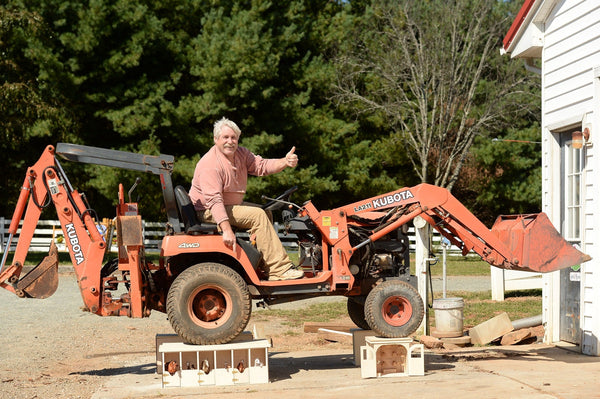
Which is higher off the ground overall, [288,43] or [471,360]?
[288,43]

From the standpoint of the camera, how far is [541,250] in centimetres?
794

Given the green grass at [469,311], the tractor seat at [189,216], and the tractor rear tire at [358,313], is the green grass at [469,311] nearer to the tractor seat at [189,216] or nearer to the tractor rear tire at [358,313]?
the tractor rear tire at [358,313]

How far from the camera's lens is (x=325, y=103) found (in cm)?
3098

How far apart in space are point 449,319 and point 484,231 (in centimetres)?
269

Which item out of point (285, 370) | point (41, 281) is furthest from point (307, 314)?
point (41, 281)

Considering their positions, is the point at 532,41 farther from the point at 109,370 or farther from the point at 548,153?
the point at 109,370

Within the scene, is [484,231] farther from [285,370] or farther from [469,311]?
[469,311]

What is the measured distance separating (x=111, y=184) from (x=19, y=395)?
18.1 metres

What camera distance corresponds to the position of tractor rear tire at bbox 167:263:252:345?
24.7 feet

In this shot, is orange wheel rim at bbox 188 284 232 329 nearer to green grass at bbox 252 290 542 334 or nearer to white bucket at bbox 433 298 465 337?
white bucket at bbox 433 298 465 337

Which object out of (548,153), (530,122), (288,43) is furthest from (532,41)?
(530,122)

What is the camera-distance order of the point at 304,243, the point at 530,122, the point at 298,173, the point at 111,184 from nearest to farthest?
the point at 304,243 → the point at 111,184 → the point at 298,173 → the point at 530,122

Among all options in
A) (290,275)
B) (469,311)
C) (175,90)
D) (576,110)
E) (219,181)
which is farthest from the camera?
(175,90)

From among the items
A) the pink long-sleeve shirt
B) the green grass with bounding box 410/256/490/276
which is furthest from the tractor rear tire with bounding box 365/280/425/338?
the green grass with bounding box 410/256/490/276
